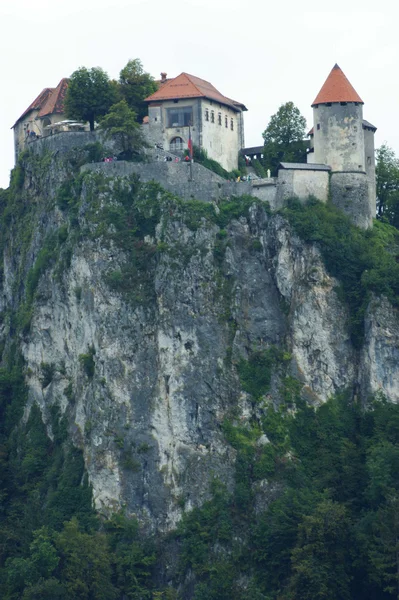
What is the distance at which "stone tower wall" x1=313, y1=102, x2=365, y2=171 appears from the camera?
355 ft

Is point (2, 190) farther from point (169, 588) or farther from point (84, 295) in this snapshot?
point (169, 588)

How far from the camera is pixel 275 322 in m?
105

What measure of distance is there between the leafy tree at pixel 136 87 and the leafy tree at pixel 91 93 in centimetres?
134

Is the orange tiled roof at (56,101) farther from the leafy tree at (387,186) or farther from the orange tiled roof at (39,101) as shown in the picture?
the leafy tree at (387,186)

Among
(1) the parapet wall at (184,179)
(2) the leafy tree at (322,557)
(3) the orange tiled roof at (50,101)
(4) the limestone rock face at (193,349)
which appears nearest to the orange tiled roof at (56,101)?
(3) the orange tiled roof at (50,101)

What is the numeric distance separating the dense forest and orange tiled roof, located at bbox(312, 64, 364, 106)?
6.50 meters

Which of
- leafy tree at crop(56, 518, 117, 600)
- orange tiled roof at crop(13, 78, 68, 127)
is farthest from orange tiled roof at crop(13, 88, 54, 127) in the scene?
leafy tree at crop(56, 518, 117, 600)

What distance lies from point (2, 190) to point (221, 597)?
34.8 m

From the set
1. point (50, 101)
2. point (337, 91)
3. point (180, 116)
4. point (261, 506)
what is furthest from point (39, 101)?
point (261, 506)

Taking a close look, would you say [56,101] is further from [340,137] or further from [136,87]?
[340,137]

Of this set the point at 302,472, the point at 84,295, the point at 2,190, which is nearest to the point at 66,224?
the point at 84,295

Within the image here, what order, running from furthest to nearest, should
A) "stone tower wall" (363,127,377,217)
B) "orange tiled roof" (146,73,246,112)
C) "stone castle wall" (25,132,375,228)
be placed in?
1. "orange tiled roof" (146,73,246,112)
2. "stone tower wall" (363,127,377,217)
3. "stone castle wall" (25,132,375,228)

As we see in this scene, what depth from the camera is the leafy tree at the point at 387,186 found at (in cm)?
11562

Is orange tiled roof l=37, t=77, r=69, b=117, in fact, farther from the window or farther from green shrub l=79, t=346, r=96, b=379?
green shrub l=79, t=346, r=96, b=379
